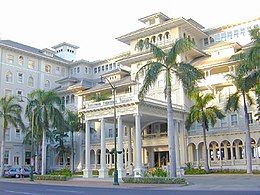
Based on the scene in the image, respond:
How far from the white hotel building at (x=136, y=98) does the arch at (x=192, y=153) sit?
0.44 feet

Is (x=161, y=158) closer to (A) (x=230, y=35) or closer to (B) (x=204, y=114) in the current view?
(B) (x=204, y=114)

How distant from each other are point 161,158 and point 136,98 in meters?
17.7

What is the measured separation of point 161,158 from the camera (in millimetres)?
55875

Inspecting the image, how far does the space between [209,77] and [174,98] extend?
585 cm

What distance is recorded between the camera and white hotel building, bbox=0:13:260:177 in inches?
1761

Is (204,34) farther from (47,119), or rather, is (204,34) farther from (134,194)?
(134,194)

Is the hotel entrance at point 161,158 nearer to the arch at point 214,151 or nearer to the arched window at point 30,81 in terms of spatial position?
the arch at point 214,151

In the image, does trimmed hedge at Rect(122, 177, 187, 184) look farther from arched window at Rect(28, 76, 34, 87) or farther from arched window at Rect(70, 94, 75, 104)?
arched window at Rect(28, 76, 34, 87)

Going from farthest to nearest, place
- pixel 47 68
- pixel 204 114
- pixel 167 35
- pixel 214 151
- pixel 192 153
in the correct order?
1. pixel 47 68
2. pixel 167 35
3. pixel 192 153
4. pixel 214 151
5. pixel 204 114

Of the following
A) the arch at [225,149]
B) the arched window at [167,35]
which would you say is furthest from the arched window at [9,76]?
the arch at [225,149]

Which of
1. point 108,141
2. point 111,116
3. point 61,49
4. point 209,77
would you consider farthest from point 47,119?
point 61,49

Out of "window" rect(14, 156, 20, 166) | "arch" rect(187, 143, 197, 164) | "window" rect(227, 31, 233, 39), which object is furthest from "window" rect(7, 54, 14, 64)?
"window" rect(227, 31, 233, 39)

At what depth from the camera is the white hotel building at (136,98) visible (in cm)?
4472

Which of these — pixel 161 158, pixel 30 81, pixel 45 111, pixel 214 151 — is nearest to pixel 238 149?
pixel 214 151
